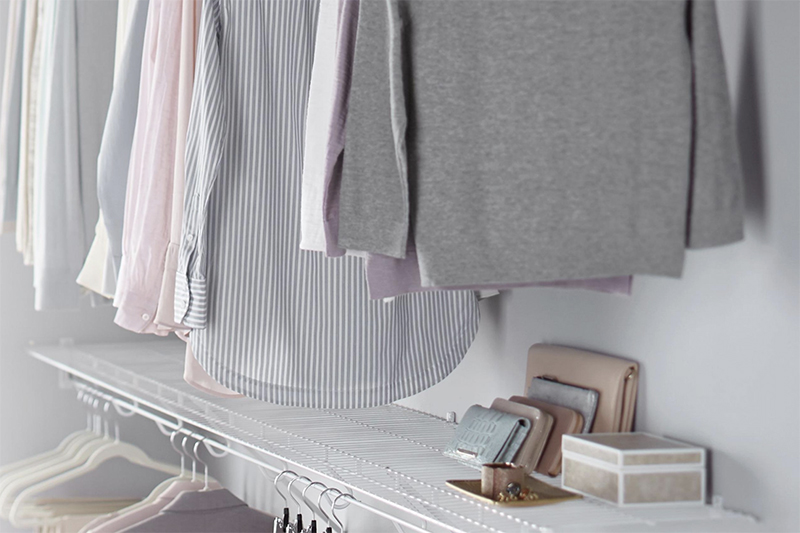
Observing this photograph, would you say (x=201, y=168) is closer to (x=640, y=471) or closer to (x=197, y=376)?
(x=197, y=376)

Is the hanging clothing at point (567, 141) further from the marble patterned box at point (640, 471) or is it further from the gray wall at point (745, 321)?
the marble patterned box at point (640, 471)

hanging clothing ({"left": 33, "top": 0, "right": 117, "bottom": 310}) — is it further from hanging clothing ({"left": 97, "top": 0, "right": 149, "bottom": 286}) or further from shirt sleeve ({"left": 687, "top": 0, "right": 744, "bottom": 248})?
shirt sleeve ({"left": 687, "top": 0, "right": 744, "bottom": 248})

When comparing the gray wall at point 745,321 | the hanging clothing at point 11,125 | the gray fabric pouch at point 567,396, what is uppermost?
the hanging clothing at point 11,125

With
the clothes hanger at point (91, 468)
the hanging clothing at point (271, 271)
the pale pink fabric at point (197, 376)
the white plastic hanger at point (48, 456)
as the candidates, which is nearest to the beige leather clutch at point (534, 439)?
the hanging clothing at point (271, 271)

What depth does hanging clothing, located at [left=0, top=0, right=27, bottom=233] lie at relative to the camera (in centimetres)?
221

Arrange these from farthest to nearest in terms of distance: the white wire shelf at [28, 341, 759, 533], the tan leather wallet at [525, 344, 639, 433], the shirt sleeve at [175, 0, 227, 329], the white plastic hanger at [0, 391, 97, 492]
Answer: the white plastic hanger at [0, 391, 97, 492] → the shirt sleeve at [175, 0, 227, 329] → the tan leather wallet at [525, 344, 639, 433] → the white wire shelf at [28, 341, 759, 533]

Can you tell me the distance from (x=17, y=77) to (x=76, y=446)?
1.00 m

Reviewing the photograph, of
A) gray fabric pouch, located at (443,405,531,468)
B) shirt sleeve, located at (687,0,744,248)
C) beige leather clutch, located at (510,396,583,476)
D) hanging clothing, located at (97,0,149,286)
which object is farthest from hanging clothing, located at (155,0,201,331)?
shirt sleeve, located at (687,0,744,248)

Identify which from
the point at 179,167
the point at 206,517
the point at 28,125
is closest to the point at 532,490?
the point at 179,167

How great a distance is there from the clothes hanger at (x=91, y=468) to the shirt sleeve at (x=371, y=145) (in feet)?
5.11

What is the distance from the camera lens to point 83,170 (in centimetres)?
202

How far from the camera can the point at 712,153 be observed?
85cm

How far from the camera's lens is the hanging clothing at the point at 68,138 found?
1949 millimetres

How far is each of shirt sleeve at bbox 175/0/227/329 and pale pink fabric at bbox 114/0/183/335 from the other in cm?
13
